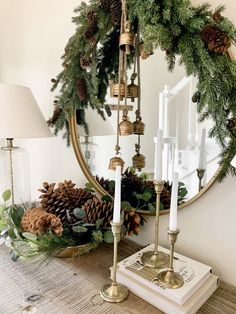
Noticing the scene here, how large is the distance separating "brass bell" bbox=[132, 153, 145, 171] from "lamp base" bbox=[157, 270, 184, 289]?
0.37m

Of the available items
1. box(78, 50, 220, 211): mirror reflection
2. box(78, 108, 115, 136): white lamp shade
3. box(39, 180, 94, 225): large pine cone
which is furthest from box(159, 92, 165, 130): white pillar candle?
box(39, 180, 94, 225): large pine cone

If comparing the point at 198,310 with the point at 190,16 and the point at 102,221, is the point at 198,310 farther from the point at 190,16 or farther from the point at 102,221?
the point at 190,16

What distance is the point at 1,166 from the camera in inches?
60.9

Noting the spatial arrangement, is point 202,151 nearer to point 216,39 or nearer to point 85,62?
point 216,39

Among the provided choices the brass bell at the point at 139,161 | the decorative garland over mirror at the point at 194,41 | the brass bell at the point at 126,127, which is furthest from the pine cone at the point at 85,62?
the brass bell at the point at 139,161

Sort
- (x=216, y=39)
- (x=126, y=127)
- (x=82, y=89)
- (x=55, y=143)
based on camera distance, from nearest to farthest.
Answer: (x=216, y=39)
(x=126, y=127)
(x=82, y=89)
(x=55, y=143)

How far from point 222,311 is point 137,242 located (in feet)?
1.44

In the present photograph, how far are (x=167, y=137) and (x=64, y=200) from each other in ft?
1.63

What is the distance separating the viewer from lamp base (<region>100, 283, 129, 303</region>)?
2.38ft

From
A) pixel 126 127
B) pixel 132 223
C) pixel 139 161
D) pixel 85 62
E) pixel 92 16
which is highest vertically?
pixel 92 16

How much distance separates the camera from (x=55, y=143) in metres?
1.43

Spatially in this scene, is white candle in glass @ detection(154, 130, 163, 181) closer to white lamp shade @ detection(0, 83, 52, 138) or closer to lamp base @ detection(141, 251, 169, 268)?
lamp base @ detection(141, 251, 169, 268)

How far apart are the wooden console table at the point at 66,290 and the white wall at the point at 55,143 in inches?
5.3

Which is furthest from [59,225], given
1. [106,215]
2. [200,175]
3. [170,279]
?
[200,175]
